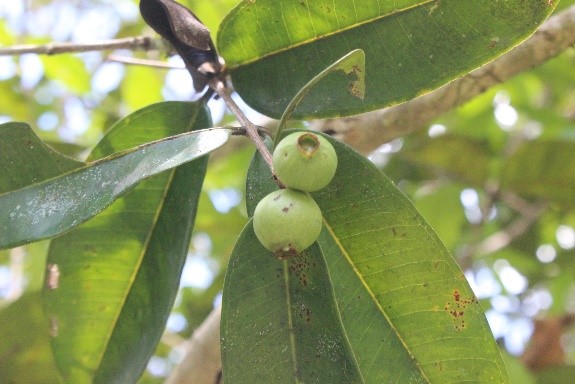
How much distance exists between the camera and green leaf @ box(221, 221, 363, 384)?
3.29 feet

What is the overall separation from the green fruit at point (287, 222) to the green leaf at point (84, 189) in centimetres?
13

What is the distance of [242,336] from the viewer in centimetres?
103

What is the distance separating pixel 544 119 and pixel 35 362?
1.87m

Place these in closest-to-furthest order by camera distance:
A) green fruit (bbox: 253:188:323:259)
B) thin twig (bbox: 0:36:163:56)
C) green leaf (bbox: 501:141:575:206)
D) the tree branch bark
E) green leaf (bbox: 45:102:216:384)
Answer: green fruit (bbox: 253:188:323:259) → green leaf (bbox: 45:102:216:384) → thin twig (bbox: 0:36:163:56) → the tree branch bark → green leaf (bbox: 501:141:575:206)

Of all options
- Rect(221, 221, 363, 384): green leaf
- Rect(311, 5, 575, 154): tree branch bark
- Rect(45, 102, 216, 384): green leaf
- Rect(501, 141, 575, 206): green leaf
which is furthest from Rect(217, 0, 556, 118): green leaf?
Rect(501, 141, 575, 206): green leaf

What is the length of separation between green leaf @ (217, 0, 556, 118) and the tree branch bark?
0.38 meters

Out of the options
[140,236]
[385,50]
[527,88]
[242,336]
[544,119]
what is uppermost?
[527,88]

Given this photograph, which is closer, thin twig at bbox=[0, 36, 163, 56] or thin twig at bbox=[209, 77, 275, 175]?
thin twig at bbox=[209, 77, 275, 175]

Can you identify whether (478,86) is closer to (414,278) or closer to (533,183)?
(414,278)

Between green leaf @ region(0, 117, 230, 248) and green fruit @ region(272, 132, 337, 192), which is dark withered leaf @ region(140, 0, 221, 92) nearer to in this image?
green leaf @ region(0, 117, 230, 248)

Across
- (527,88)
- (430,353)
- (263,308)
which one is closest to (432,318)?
(430,353)

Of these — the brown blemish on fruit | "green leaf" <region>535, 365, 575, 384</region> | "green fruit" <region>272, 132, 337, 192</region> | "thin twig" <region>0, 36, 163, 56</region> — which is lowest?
"green fruit" <region>272, 132, 337, 192</region>

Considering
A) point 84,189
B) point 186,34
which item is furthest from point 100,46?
point 84,189

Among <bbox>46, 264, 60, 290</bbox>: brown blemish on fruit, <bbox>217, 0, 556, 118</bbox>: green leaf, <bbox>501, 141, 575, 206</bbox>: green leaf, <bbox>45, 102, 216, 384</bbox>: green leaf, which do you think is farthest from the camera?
<bbox>501, 141, 575, 206</bbox>: green leaf
